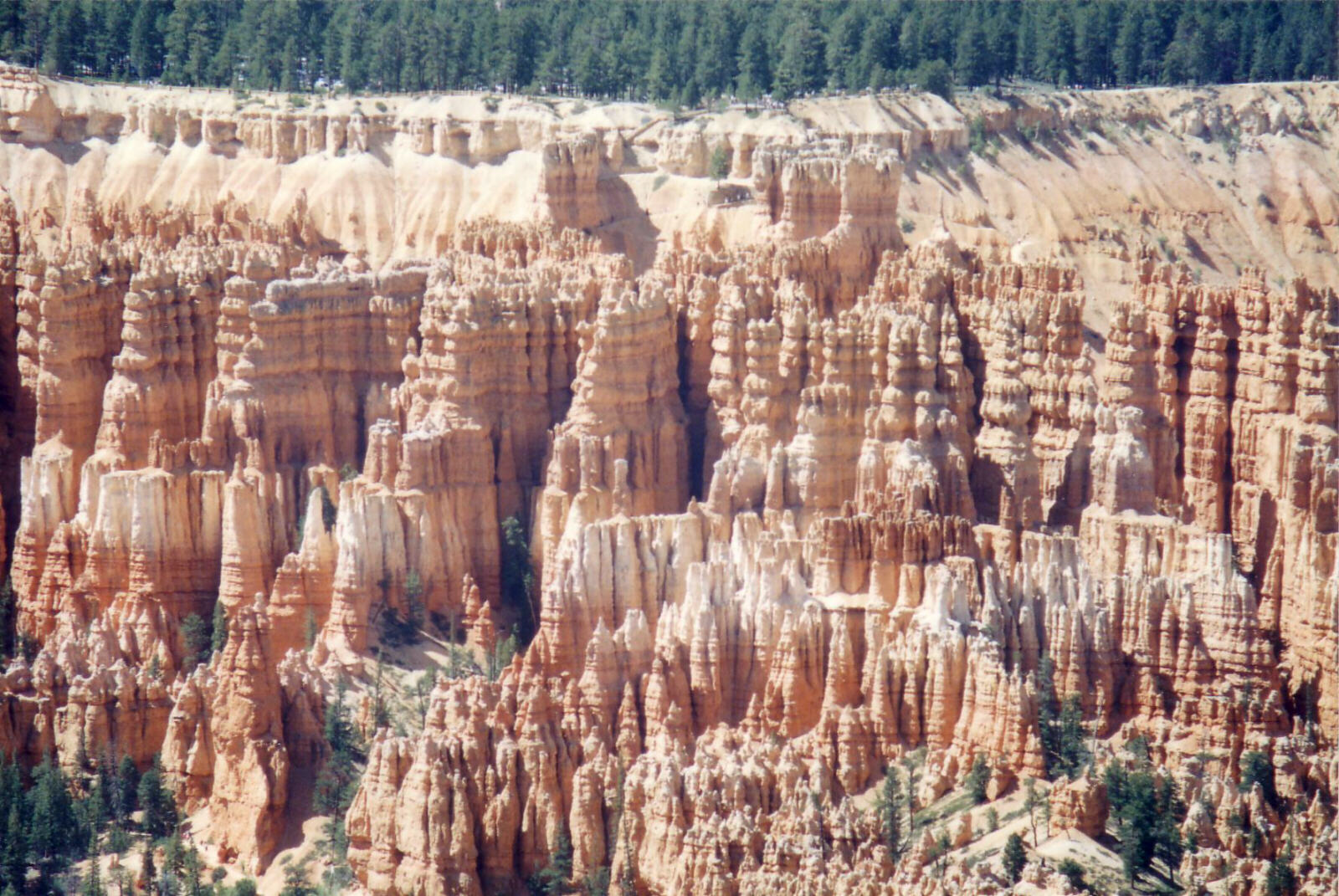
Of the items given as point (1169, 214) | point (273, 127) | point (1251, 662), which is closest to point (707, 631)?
point (1251, 662)

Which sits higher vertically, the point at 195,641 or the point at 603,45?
the point at 603,45

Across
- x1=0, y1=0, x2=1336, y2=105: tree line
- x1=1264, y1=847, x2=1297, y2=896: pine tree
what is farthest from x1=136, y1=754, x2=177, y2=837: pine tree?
x1=0, y1=0, x2=1336, y2=105: tree line

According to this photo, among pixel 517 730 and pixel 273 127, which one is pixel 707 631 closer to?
pixel 517 730

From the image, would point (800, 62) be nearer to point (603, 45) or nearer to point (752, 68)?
point (752, 68)

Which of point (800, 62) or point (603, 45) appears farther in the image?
point (603, 45)

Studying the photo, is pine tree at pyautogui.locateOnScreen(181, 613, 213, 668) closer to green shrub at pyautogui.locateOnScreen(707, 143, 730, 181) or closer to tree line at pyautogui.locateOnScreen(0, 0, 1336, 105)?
green shrub at pyautogui.locateOnScreen(707, 143, 730, 181)

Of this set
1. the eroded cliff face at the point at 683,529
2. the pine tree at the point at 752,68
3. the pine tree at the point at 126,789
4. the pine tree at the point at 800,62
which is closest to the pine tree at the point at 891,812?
the eroded cliff face at the point at 683,529

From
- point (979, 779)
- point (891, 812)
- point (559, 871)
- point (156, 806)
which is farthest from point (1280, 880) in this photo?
point (156, 806)
